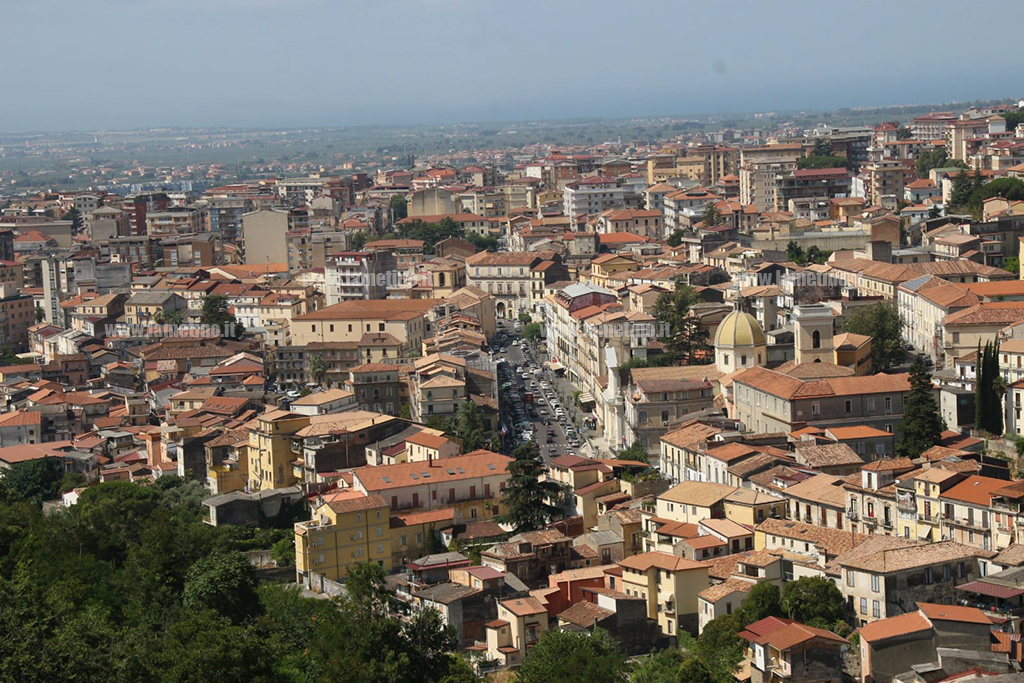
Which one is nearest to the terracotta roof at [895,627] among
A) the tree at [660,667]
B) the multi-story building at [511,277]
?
the tree at [660,667]

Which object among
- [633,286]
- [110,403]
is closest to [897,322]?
[633,286]

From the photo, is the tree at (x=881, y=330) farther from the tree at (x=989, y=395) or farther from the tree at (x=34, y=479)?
the tree at (x=34, y=479)

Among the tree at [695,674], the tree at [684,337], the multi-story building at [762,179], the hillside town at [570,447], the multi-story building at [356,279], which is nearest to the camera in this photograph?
the tree at [695,674]

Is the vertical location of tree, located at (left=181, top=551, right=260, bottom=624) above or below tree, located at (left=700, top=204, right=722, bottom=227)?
below

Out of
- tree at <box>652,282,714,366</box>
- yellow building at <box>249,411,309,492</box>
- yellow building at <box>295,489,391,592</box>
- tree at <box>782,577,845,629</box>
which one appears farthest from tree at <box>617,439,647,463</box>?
tree at <box>782,577,845,629</box>

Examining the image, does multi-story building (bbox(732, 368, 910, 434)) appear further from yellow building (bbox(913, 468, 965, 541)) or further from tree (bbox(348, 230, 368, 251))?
tree (bbox(348, 230, 368, 251))

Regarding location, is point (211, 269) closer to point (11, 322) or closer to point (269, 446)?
point (11, 322)
